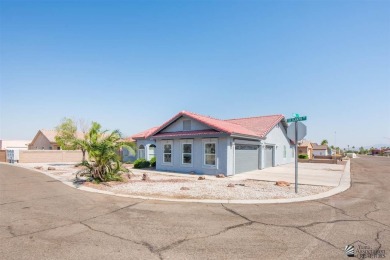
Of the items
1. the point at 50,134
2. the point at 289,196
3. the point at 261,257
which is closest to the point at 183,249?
the point at 261,257

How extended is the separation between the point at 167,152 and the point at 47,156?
24660 mm

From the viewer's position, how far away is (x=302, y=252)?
15.3 feet

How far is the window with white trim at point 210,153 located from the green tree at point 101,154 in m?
6.07

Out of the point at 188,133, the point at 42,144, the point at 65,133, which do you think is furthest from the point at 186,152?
the point at 42,144

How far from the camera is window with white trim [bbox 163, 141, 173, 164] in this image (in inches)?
787

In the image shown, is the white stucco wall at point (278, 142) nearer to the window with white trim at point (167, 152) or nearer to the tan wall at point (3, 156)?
the window with white trim at point (167, 152)

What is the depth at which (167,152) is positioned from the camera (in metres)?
20.3

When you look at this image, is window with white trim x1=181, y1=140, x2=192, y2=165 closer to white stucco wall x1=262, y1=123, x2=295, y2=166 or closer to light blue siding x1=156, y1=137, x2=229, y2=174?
light blue siding x1=156, y1=137, x2=229, y2=174

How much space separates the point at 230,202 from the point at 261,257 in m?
4.28

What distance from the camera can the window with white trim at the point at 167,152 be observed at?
2000 cm

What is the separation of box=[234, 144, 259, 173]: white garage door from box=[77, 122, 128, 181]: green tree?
8.38m

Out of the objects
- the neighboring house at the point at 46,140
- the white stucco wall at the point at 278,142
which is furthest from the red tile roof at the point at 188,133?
the neighboring house at the point at 46,140

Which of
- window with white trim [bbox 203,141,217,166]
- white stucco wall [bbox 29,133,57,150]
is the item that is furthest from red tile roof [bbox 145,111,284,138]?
white stucco wall [bbox 29,133,57,150]

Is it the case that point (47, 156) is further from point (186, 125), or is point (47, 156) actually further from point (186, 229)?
point (186, 229)
